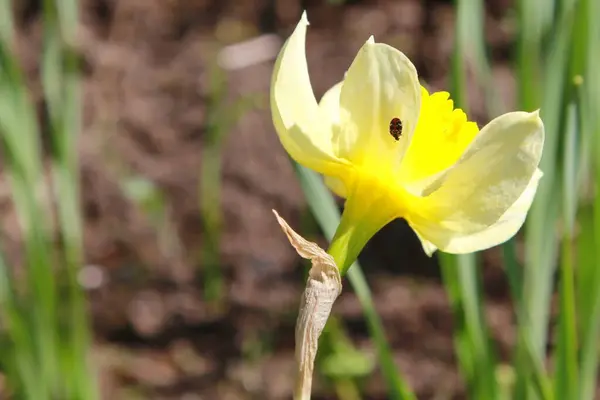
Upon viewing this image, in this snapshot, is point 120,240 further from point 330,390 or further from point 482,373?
point 482,373

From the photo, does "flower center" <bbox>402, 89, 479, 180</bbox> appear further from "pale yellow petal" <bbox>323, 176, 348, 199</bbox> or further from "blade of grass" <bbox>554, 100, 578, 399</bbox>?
"blade of grass" <bbox>554, 100, 578, 399</bbox>

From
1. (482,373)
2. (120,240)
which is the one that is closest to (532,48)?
(482,373)

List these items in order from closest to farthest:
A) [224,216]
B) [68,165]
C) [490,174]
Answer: [490,174], [68,165], [224,216]

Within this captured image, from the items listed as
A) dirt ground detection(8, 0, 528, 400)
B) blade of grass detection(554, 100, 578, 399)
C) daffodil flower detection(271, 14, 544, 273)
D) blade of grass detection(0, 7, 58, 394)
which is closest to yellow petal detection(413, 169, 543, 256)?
daffodil flower detection(271, 14, 544, 273)

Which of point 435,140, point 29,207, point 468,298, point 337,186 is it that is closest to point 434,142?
point 435,140

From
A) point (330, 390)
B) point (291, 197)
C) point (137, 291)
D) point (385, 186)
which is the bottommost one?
point (330, 390)

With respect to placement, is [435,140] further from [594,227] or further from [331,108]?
[594,227]
